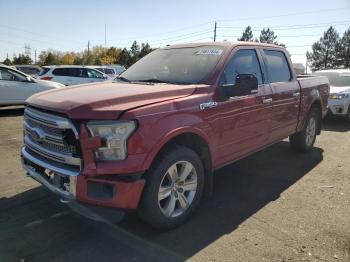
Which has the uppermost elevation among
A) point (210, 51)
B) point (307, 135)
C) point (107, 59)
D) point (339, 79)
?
point (107, 59)

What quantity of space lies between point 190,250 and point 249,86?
78.3 inches

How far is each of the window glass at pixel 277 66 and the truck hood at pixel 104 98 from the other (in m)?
1.93

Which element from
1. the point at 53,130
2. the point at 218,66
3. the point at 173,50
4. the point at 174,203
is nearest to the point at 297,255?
the point at 174,203

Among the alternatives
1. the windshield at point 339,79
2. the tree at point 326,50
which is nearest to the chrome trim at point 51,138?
the windshield at point 339,79

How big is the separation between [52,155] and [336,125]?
29.2 ft

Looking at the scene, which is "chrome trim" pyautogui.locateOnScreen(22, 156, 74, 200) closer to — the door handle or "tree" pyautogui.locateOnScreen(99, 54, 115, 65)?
the door handle

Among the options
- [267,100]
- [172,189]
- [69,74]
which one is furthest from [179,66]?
[69,74]

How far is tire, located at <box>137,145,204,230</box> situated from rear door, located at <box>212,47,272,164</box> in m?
0.55

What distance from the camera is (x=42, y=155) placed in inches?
149

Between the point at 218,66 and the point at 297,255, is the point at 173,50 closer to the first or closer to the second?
the point at 218,66

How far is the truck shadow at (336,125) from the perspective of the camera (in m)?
9.82

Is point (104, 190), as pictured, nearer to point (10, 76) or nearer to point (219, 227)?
point (219, 227)

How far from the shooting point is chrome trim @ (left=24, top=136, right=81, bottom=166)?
335 centimetres

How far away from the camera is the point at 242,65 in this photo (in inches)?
193
